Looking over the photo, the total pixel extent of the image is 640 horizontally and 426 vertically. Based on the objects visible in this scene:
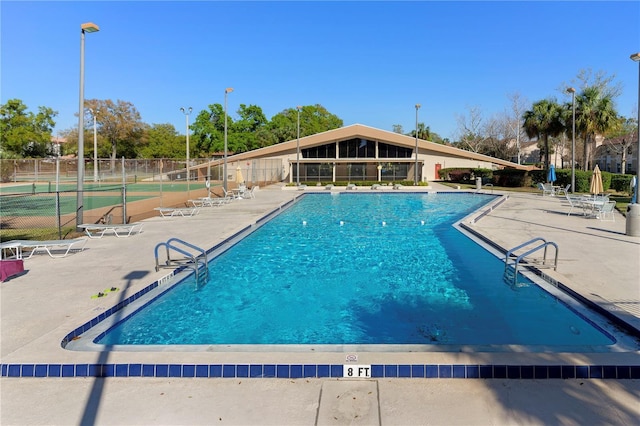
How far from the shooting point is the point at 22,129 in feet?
173

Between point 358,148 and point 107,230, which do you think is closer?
point 107,230

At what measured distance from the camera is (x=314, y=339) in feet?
18.7

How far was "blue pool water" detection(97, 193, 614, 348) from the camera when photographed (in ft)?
18.5

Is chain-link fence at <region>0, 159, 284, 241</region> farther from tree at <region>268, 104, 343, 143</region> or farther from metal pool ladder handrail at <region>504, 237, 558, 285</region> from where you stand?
tree at <region>268, 104, 343, 143</region>

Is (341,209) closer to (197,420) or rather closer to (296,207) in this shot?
(296,207)

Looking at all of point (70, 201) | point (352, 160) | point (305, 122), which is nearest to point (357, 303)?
point (70, 201)

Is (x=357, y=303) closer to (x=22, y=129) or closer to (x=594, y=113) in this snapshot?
(x=594, y=113)

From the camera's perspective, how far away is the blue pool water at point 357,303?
5.64m

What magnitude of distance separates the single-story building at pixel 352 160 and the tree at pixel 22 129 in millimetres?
26390

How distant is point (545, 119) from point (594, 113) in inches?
133

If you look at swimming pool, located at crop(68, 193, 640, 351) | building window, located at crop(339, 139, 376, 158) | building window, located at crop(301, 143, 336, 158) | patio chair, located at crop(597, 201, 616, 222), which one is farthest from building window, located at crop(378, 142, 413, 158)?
swimming pool, located at crop(68, 193, 640, 351)

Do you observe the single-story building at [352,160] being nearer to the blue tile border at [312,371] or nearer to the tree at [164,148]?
the tree at [164,148]

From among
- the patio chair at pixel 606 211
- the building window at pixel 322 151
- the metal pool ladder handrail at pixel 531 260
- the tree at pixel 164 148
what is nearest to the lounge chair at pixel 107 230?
the metal pool ladder handrail at pixel 531 260

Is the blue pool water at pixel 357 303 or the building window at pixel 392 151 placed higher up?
the building window at pixel 392 151
